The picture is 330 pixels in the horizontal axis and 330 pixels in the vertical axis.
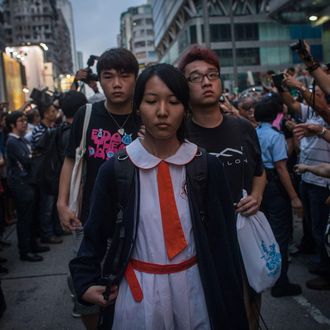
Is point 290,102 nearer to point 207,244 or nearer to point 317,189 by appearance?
point 317,189

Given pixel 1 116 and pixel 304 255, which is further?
pixel 1 116

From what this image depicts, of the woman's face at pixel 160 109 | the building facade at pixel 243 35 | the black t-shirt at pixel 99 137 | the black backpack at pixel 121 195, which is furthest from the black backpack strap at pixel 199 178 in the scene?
the building facade at pixel 243 35

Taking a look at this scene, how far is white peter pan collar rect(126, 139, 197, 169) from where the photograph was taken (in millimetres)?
1965

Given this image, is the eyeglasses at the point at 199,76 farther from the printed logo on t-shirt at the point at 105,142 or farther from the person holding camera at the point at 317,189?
the person holding camera at the point at 317,189

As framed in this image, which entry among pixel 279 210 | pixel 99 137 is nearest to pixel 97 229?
pixel 99 137

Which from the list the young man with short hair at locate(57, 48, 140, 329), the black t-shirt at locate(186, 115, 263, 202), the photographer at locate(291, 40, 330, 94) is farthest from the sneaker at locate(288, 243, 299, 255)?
the young man with short hair at locate(57, 48, 140, 329)

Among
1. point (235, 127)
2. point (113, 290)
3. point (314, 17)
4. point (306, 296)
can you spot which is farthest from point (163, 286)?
point (314, 17)

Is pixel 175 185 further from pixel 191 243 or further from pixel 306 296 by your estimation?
pixel 306 296

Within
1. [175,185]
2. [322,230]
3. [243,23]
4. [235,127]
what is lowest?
[322,230]

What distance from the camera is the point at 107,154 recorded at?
3.11 meters

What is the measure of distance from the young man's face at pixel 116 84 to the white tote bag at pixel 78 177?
233mm

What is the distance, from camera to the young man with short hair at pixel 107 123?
10.0 feet

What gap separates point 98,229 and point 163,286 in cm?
38

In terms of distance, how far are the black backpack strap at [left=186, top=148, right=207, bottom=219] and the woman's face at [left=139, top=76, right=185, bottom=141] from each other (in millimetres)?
170
